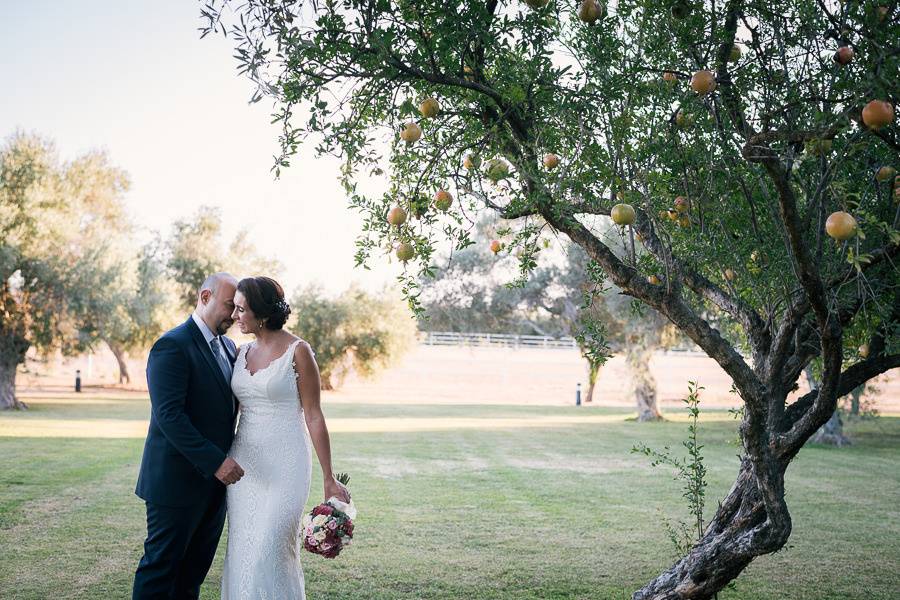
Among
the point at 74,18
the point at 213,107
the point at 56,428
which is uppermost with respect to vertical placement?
the point at 74,18

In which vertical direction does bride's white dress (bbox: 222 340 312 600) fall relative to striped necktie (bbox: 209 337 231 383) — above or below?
below

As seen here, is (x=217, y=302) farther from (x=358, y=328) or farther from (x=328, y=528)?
(x=358, y=328)

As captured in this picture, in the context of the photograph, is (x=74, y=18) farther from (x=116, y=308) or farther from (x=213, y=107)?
(x=116, y=308)

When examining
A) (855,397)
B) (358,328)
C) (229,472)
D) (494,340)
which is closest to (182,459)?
(229,472)

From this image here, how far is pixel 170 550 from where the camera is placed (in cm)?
440

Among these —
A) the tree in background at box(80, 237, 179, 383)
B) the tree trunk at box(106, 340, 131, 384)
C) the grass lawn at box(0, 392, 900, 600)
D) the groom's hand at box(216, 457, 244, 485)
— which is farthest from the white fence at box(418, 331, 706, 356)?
the groom's hand at box(216, 457, 244, 485)

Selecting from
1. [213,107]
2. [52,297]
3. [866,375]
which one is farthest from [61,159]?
[866,375]

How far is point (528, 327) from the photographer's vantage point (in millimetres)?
43250

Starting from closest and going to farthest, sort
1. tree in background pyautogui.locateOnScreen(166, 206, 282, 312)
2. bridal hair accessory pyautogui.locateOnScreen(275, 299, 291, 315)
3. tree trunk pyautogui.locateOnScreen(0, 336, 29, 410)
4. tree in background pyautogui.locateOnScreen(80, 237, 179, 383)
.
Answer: bridal hair accessory pyautogui.locateOnScreen(275, 299, 291, 315) < tree trunk pyautogui.locateOnScreen(0, 336, 29, 410) < tree in background pyautogui.locateOnScreen(80, 237, 179, 383) < tree in background pyautogui.locateOnScreen(166, 206, 282, 312)

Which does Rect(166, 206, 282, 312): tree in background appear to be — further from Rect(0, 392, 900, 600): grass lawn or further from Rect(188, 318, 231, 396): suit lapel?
Rect(188, 318, 231, 396): suit lapel

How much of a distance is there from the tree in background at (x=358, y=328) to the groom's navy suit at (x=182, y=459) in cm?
2775

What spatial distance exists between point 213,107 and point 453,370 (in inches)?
674

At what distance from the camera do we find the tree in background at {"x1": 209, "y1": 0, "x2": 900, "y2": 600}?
12.1 feet

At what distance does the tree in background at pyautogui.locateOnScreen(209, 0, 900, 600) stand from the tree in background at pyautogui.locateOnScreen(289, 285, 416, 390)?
27459 mm
